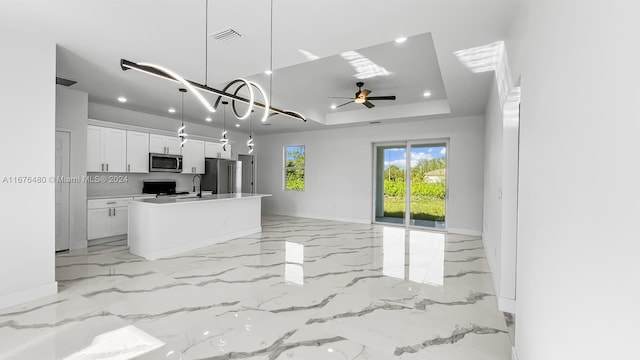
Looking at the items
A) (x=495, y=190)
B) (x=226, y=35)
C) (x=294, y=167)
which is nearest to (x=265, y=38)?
(x=226, y=35)

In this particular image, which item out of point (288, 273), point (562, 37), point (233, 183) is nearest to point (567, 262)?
point (562, 37)

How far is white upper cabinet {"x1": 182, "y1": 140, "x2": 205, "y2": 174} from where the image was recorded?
275 inches

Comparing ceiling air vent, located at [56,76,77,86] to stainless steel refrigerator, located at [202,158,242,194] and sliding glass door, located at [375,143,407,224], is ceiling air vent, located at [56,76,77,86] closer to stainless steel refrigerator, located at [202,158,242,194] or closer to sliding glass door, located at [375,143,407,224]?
stainless steel refrigerator, located at [202,158,242,194]

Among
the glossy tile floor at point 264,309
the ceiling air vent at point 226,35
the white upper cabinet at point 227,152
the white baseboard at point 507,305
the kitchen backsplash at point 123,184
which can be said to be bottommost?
the glossy tile floor at point 264,309

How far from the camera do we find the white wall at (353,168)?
21.4ft

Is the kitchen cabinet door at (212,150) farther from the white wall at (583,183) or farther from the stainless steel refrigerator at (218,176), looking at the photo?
the white wall at (583,183)

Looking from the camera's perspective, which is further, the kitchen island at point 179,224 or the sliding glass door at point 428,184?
the sliding glass door at point 428,184

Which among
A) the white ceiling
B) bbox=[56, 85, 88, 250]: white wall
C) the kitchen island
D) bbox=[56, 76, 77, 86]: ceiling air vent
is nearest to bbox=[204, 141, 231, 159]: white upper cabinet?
the kitchen island

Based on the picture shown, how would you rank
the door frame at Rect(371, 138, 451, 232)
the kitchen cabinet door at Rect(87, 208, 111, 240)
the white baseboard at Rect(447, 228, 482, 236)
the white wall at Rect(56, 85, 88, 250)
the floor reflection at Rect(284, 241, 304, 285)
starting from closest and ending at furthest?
the floor reflection at Rect(284, 241, 304, 285) < the white wall at Rect(56, 85, 88, 250) < the kitchen cabinet door at Rect(87, 208, 111, 240) < the white baseboard at Rect(447, 228, 482, 236) < the door frame at Rect(371, 138, 451, 232)

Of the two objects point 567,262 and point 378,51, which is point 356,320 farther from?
point 378,51

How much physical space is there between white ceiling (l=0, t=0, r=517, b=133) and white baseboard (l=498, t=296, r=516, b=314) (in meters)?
2.54

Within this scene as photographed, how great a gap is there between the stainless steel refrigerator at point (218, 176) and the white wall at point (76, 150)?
9.04 ft

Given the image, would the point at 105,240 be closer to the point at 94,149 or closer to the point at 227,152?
the point at 94,149

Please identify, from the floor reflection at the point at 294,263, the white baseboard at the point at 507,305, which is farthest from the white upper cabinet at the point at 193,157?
the white baseboard at the point at 507,305
